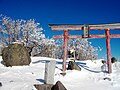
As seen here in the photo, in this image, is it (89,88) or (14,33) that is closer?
(89,88)

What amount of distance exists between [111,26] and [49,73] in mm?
7107

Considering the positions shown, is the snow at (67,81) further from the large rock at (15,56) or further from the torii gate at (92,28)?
the torii gate at (92,28)

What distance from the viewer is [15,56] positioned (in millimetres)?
18953

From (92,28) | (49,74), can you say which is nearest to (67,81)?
(49,74)

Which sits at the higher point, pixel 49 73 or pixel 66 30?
pixel 66 30

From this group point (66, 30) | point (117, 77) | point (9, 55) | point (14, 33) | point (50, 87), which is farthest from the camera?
point (14, 33)

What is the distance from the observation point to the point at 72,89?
36.1 feet

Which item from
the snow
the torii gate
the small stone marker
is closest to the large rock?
the snow

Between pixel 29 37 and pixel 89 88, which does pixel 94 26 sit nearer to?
pixel 89 88

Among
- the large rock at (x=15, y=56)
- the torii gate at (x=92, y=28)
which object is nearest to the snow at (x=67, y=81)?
the large rock at (x=15, y=56)

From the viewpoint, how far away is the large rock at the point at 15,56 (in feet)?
61.9

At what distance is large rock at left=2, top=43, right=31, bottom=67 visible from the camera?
61.9 feet

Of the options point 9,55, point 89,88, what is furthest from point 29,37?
point 89,88

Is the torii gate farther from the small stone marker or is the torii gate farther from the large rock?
the small stone marker
